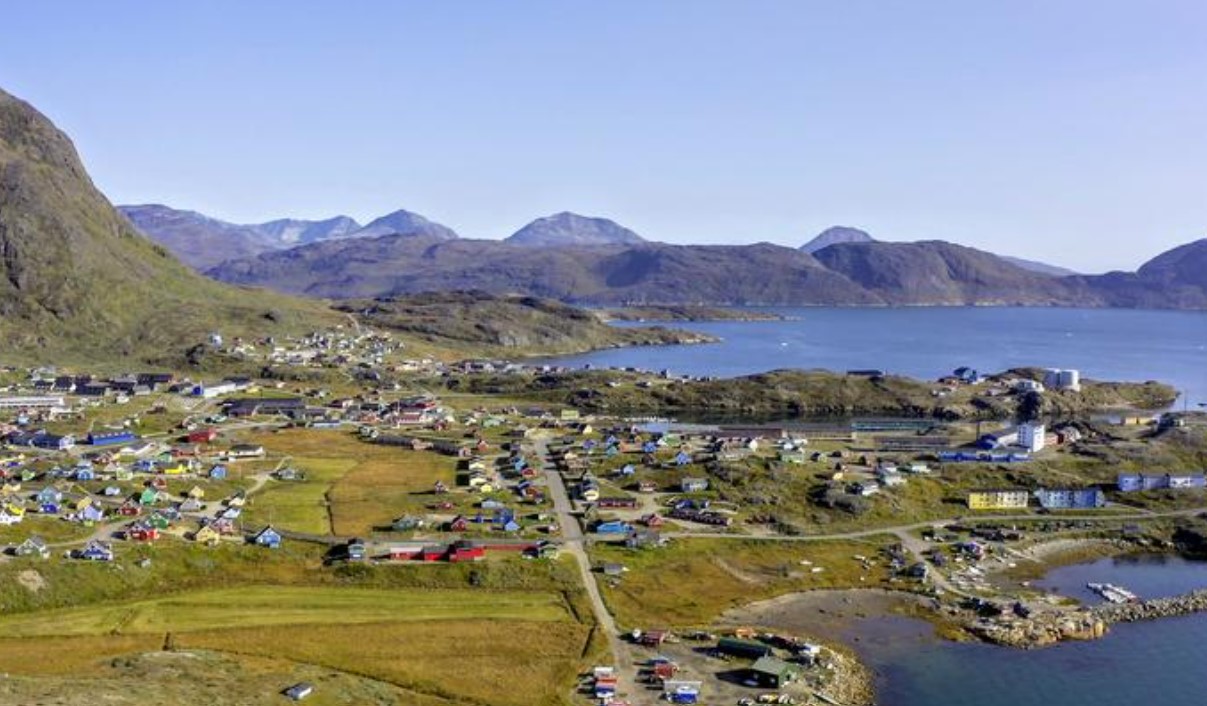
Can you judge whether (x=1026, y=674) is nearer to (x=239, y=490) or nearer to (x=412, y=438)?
(x=239, y=490)

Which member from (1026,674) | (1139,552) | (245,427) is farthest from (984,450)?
(245,427)

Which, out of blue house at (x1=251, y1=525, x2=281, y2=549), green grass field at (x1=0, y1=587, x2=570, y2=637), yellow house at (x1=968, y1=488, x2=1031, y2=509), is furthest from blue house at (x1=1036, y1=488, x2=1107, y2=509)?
blue house at (x1=251, y1=525, x2=281, y2=549)

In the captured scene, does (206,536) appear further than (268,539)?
Yes

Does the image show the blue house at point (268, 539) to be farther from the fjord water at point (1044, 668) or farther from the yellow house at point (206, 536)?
the fjord water at point (1044, 668)

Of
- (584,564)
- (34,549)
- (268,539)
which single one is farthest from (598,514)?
(34,549)

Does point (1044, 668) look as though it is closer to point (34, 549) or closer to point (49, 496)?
point (34, 549)

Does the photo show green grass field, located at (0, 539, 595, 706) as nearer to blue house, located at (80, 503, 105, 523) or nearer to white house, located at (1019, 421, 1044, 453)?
blue house, located at (80, 503, 105, 523)
